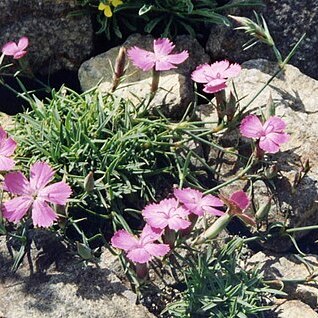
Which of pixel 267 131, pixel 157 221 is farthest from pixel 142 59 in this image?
pixel 157 221

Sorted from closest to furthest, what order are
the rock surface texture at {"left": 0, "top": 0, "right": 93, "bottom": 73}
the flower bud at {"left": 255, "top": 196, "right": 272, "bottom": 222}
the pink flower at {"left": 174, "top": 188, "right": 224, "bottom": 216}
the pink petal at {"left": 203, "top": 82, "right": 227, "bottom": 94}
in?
1. the pink flower at {"left": 174, "top": 188, "right": 224, "bottom": 216}
2. the flower bud at {"left": 255, "top": 196, "right": 272, "bottom": 222}
3. the pink petal at {"left": 203, "top": 82, "right": 227, "bottom": 94}
4. the rock surface texture at {"left": 0, "top": 0, "right": 93, "bottom": 73}

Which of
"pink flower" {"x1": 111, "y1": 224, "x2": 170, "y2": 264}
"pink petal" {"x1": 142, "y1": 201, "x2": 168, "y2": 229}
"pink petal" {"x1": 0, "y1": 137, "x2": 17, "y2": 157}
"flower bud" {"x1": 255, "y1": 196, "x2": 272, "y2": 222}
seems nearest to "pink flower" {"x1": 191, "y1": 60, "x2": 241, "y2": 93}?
"flower bud" {"x1": 255, "y1": 196, "x2": 272, "y2": 222}

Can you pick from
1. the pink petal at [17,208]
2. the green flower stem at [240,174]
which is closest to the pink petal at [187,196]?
the green flower stem at [240,174]

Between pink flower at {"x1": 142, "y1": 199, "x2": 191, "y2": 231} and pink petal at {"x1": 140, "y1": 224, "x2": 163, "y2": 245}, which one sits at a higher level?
pink flower at {"x1": 142, "y1": 199, "x2": 191, "y2": 231}

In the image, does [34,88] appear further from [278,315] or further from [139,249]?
[278,315]

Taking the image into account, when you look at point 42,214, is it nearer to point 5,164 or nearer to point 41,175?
point 41,175

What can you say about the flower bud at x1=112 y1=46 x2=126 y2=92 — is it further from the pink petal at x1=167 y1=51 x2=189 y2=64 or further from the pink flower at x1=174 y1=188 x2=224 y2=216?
the pink flower at x1=174 y1=188 x2=224 y2=216
